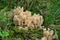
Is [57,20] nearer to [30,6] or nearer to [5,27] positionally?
[30,6]

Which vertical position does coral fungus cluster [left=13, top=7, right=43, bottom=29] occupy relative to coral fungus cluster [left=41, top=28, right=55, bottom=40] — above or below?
above

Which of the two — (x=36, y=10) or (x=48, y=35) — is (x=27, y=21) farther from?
(x=36, y=10)

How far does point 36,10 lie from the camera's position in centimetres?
302

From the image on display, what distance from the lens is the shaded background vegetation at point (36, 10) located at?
2.71m

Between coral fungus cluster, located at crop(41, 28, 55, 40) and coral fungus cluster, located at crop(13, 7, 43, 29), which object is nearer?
coral fungus cluster, located at crop(41, 28, 55, 40)

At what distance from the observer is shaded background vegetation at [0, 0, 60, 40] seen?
8.91ft

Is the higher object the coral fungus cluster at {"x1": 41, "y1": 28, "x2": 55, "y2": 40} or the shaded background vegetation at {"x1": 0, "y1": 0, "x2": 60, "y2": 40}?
the shaded background vegetation at {"x1": 0, "y1": 0, "x2": 60, "y2": 40}

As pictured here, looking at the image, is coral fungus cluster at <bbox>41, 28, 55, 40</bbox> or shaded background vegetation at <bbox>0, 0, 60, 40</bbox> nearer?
coral fungus cluster at <bbox>41, 28, 55, 40</bbox>

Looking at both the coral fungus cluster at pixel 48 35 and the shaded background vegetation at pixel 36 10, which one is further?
the shaded background vegetation at pixel 36 10

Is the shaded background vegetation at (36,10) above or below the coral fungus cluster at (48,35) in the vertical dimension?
above

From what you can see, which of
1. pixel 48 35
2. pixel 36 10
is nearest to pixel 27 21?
pixel 48 35

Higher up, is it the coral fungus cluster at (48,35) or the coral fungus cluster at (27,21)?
the coral fungus cluster at (27,21)

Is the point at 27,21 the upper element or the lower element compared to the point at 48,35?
upper

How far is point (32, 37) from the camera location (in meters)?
2.59
